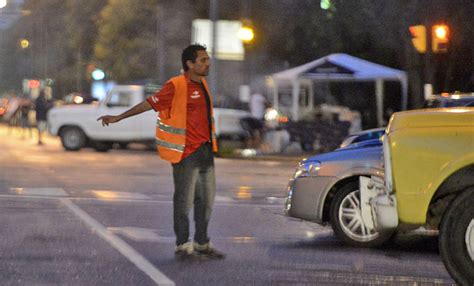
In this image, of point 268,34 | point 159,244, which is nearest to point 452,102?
point 159,244

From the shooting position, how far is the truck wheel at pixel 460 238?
24.7 feet

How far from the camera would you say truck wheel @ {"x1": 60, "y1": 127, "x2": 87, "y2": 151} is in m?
29.7

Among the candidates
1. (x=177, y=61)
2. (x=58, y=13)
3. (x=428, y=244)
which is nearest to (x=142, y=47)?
(x=177, y=61)

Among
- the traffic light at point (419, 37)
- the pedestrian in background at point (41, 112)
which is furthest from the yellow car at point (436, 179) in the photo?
the pedestrian in background at point (41, 112)

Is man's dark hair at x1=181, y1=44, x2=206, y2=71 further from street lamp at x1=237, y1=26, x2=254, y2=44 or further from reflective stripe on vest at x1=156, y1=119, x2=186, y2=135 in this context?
street lamp at x1=237, y1=26, x2=254, y2=44

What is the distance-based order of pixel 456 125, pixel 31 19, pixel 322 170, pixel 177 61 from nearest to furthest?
pixel 456 125, pixel 322 170, pixel 177 61, pixel 31 19

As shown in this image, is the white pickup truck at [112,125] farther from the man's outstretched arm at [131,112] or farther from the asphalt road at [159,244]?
the man's outstretched arm at [131,112]

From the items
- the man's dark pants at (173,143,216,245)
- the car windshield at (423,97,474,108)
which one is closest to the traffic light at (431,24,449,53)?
the car windshield at (423,97,474,108)

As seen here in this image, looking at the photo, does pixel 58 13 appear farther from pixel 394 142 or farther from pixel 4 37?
pixel 394 142

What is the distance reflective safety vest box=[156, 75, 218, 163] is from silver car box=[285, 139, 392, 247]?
1700mm

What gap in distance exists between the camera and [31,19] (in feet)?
243

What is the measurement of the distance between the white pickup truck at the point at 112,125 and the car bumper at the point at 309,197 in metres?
18.7

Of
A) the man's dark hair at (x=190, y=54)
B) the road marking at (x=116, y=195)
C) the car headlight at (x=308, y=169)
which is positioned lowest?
the road marking at (x=116, y=195)

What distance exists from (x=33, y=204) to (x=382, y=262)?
6.02m
